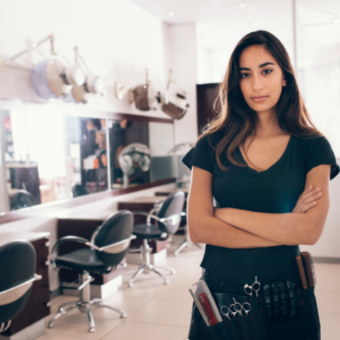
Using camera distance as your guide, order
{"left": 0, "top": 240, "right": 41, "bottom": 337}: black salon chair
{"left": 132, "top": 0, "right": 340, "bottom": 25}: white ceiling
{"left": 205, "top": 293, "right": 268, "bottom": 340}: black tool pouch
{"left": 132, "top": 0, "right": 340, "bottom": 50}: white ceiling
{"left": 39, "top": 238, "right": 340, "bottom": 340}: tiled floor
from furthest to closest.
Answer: {"left": 132, "top": 0, "right": 340, "bottom": 25}: white ceiling
{"left": 132, "top": 0, "right": 340, "bottom": 50}: white ceiling
{"left": 39, "top": 238, "right": 340, "bottom": 340}: tiled floor
{"left": 0, "top": 240, "right": 41, "bottom": 337}: black salon chair
{"left": 205, "top": 293, "right": 268, "bottom": 340}: black tool pouch

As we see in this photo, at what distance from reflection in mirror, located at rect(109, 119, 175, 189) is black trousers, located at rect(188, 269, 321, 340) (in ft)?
11.6

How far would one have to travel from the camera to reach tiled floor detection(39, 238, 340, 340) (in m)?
2.78

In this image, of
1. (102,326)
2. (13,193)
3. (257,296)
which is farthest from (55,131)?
(257,296)

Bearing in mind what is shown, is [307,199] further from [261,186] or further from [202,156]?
[202,156]

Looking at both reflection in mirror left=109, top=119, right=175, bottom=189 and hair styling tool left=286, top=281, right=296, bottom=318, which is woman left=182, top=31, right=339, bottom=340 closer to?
hair styling tool left=286, top=281, right=296, bottom=318

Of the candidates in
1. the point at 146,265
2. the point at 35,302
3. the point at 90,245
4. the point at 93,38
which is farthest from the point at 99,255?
the point at 93,38

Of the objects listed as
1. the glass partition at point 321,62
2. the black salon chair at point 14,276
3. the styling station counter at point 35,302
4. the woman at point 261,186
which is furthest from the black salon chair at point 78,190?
the woman at point 261,186

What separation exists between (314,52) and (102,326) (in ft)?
11.0

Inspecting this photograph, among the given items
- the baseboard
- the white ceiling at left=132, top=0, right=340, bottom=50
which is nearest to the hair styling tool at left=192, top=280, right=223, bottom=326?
the baseboard

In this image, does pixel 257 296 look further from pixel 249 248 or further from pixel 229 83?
pixel 229 83

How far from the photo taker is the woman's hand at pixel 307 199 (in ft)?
3.68

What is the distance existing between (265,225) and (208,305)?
268mm

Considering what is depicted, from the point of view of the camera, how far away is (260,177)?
112cm

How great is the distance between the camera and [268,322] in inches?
42.8
